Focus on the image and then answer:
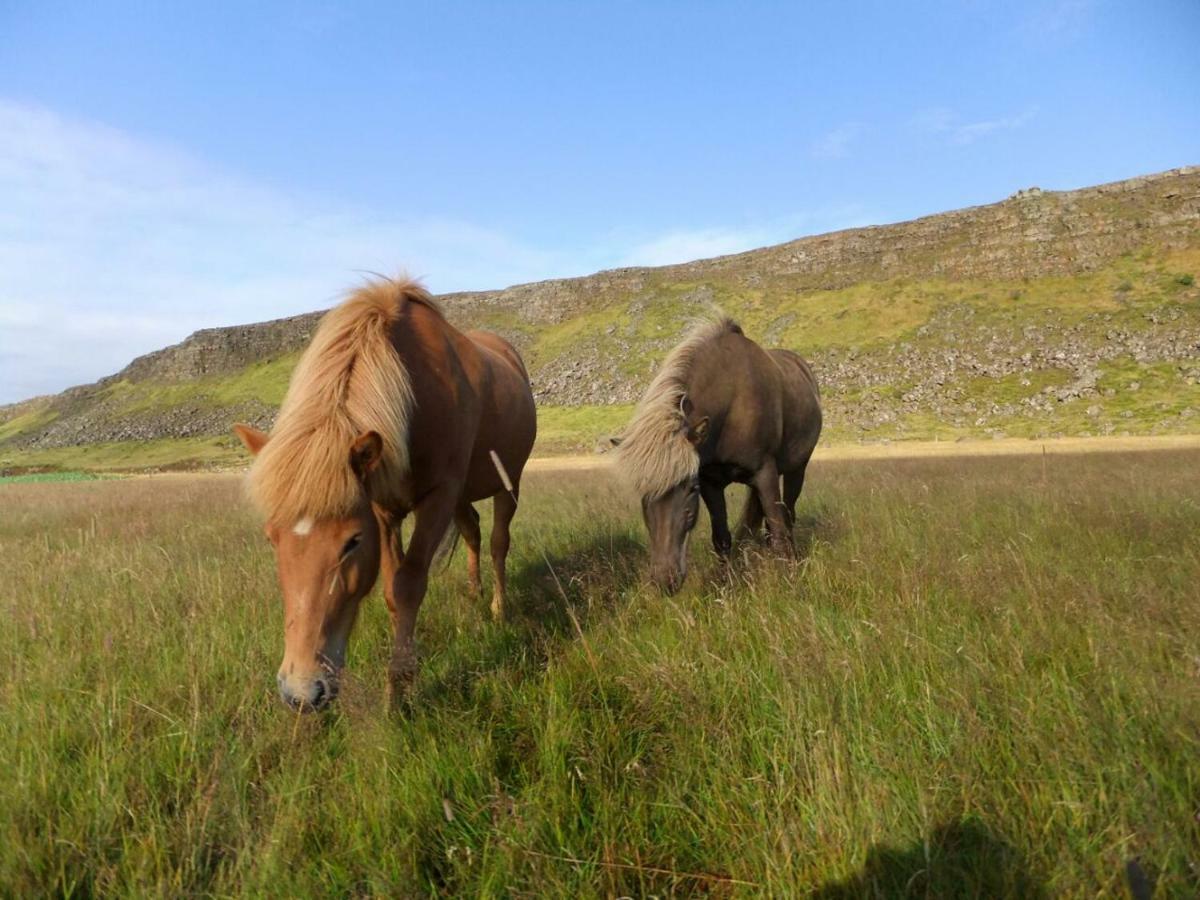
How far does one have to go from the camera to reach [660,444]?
4414 millimetres

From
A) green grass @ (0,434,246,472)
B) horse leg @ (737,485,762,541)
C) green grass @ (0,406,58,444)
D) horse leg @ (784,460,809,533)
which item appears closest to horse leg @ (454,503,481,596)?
horse leg @ (737,485,762,541)

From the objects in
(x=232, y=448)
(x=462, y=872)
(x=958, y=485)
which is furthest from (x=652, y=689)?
(x=232, y=448)

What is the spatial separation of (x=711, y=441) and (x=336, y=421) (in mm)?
3171

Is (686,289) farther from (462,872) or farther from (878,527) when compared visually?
(462,872)

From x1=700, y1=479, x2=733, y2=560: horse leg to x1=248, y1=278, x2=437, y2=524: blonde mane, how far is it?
2977 millimetres

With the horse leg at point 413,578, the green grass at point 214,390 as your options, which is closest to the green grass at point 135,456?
the green grass at point 214,390

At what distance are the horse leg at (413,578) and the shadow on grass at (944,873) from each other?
6.53 ft

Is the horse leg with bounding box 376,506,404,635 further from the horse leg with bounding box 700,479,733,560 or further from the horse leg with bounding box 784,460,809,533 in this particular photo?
the horse leg with bounding box 784,460,809,533

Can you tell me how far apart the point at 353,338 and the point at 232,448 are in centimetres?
5446

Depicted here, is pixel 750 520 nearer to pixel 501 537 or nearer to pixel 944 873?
pixel 501 537

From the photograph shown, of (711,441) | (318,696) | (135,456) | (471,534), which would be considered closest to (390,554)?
(318,696)

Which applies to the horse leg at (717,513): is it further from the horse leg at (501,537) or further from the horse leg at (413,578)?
the horse leg at (413,578)

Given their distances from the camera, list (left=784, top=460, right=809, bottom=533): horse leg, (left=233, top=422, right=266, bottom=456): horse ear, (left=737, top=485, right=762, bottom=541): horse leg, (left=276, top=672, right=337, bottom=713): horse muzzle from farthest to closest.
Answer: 1. (left=784, top=460, right=809, bottom=533): horse leg
2. (left=737, top=485, right=762, bottom=541): horse leg
3. (left=233, top=422, right=266, bottom=456): horse ear
4. (left=276, top=672, right=337, bottom=713): horse muzzle

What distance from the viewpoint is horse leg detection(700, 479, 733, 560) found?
5.17 meters
